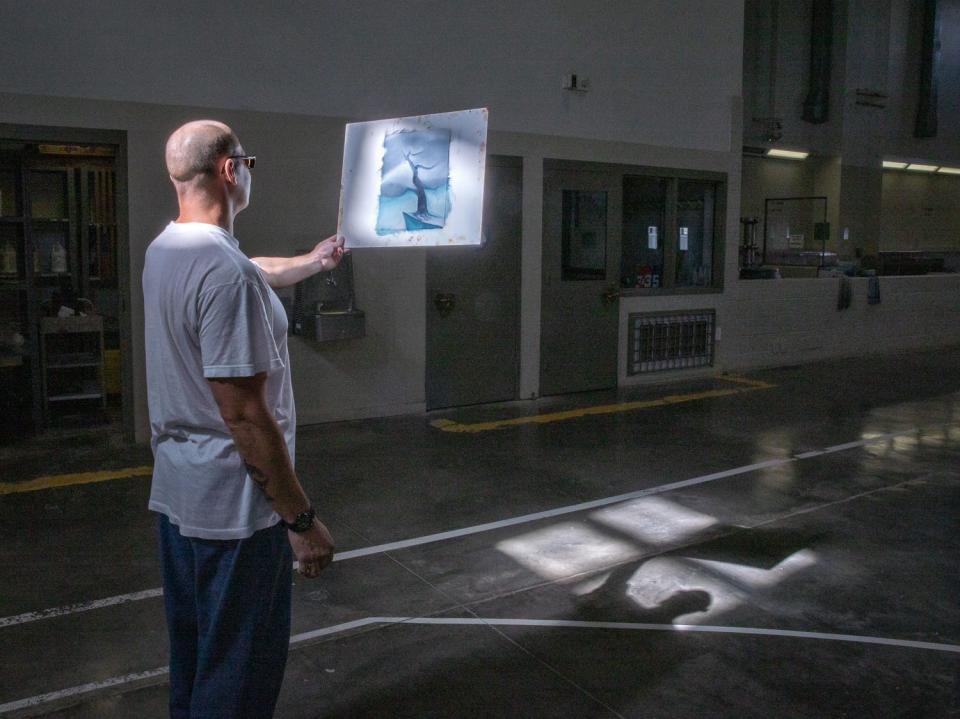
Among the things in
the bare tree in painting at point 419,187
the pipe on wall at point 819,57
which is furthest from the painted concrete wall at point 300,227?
the pipe on wall at point 819,57

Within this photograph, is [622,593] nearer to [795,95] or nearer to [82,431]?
[82,431]

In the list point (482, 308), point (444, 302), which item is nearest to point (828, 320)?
point (482, 308)

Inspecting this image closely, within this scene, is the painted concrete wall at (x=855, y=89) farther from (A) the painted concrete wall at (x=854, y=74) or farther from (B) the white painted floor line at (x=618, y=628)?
(B) the white painted floor line at (x=618, y=628)

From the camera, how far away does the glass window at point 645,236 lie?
36.3 feet

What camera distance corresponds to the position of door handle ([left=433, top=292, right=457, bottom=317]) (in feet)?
29.4

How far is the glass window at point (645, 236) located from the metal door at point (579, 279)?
648 millimetres

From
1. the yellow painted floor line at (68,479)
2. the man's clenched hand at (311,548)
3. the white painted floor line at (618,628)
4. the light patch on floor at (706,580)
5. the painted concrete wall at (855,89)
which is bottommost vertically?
Result: the white painted floor line at (618,628)

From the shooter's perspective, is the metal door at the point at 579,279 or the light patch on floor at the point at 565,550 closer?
the light patch on floor at the point at 565,550

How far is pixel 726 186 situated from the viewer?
1162 cm

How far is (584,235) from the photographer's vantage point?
1023 centimetres

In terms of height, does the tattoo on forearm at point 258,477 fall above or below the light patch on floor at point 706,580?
above

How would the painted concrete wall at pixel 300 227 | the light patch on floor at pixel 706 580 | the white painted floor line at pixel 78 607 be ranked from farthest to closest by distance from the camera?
the painted concrete wall at pixel 300 227, the light patch on floor at pixel 706 580, the white painted floor line at pixel 78 607

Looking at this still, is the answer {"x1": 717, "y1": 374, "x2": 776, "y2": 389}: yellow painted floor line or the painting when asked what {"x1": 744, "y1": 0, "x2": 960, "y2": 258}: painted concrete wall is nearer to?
{"x1": 717, "y1": 374, "x2": 776, "y2": 389}: yellow painted floor line

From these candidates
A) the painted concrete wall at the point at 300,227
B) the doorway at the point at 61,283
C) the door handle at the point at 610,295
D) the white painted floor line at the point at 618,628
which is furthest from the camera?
the door handle at the point at 610,295
